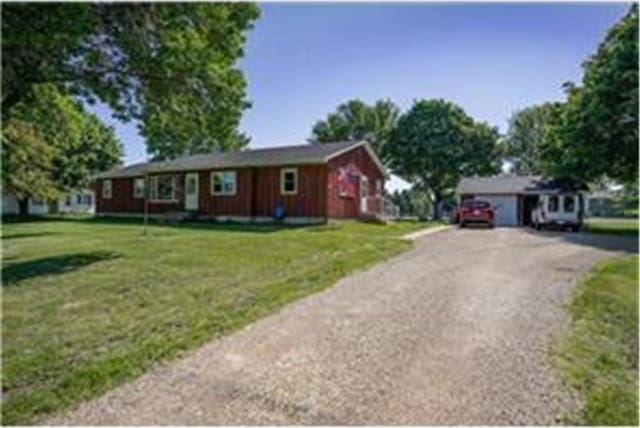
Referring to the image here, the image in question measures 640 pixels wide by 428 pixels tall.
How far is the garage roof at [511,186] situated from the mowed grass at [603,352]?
26.6m

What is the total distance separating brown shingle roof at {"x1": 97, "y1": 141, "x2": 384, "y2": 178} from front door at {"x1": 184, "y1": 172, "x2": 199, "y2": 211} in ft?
1.34

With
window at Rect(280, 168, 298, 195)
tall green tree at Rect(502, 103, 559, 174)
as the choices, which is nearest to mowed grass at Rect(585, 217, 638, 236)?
window at Rect(280, 168, 298, 195)

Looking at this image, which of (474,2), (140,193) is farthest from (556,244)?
(140,193)

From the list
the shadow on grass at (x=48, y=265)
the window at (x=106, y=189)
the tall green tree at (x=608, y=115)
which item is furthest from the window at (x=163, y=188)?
the tall green tree at (x=608, y=115)

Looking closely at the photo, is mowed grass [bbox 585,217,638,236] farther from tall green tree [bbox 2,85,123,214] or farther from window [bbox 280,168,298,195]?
tall green tree [bbox 2,85,123,214]

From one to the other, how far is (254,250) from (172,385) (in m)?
9.20

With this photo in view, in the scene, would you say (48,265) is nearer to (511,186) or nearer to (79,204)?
(511,186)

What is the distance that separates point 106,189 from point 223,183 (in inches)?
499

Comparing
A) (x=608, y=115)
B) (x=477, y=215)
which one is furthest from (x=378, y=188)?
(x=608, y=115)

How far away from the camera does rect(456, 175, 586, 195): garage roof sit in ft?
119

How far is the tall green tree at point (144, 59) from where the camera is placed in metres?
10.3

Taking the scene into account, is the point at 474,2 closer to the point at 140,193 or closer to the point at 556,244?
the point at 556,244

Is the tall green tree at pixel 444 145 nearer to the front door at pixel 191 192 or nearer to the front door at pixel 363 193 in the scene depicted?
the front door at pixel 363 193

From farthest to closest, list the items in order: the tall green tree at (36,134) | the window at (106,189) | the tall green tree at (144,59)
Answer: the window at (106,189), the tall green tree at (36,134), the tall green tree at (144,59)
